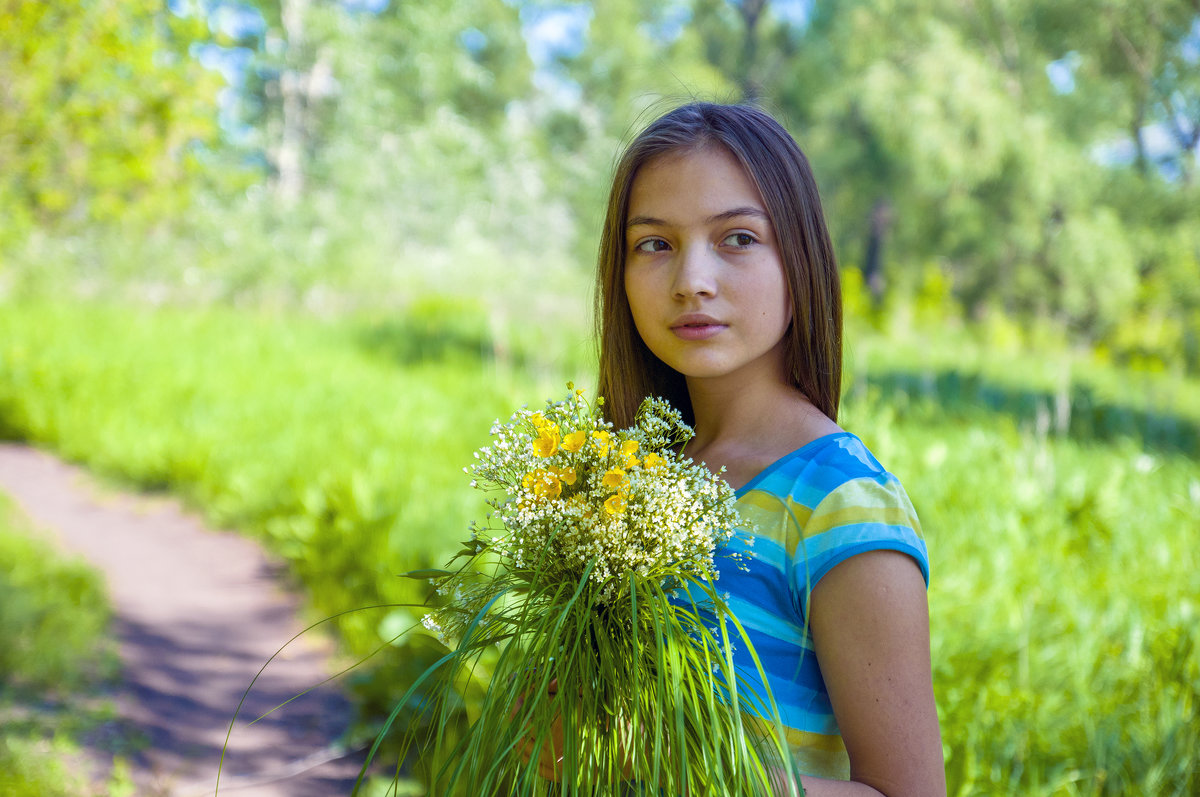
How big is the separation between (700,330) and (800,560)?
343mm

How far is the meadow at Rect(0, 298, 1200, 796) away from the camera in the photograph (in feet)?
8.43

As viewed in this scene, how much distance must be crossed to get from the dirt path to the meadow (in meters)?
0.21

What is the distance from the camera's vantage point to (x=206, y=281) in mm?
13781

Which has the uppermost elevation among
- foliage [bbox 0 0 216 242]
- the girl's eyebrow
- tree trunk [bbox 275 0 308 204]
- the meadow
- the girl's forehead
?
tree trunk [bbox 275 0 308 204]

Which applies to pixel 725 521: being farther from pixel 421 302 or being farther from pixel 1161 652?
pixel 421 302

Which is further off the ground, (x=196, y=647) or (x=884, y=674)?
(x=884, y=674)

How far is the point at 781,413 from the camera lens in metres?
1.29

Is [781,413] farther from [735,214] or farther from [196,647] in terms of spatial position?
[196,647]

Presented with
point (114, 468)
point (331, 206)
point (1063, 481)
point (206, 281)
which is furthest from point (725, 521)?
point (331, 206)

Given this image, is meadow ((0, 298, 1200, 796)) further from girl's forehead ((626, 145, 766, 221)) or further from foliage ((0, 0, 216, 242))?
foliage ((0, 0, 216, 242))

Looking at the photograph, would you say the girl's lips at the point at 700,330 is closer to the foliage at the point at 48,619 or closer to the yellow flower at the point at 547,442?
the yellow flower at the point at 547,442

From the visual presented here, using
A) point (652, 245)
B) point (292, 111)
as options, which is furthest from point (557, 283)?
point (652, 245)

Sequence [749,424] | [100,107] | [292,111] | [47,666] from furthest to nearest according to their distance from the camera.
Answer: [292,111], [100,107], [47,666], [749,424]

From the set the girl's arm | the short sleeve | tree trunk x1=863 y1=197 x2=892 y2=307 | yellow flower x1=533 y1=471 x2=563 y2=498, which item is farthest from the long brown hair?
tree trunk x1=863 y1=197 x2=892 y2=307
